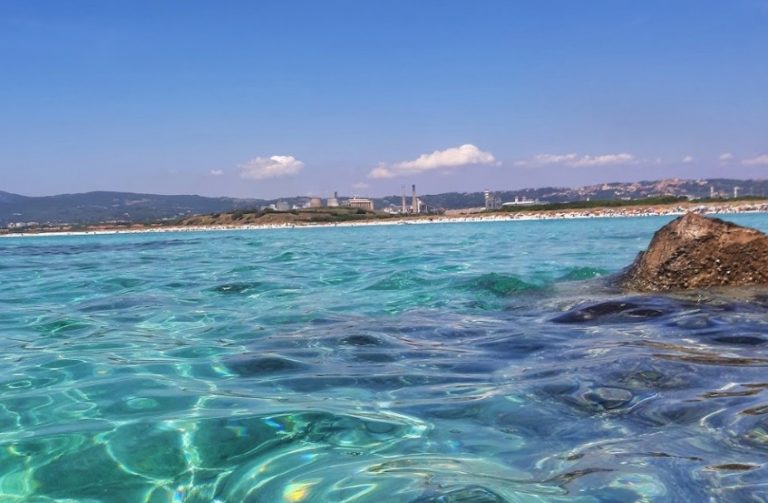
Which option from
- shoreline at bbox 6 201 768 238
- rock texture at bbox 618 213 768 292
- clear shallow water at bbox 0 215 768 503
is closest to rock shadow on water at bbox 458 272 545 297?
clear shallow water at bbox 0 215 768 503

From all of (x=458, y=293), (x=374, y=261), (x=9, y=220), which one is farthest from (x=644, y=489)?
(x=9, y=220)

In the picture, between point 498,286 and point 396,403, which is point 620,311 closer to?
point 498,286

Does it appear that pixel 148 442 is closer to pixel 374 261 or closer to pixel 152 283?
pixel 152 283

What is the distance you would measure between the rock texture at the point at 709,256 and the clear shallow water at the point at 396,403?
2.17 ft

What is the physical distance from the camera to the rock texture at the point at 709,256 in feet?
24.8

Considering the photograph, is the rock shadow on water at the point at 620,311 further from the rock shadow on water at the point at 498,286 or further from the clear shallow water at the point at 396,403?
the rock shadow on water at the point at 498,286

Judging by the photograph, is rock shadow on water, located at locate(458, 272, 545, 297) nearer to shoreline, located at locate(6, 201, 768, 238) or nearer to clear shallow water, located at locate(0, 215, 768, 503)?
clear shallow water, located at locate(0, 215, 768, 503)

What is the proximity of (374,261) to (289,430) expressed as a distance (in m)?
13.1

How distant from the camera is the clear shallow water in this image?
8.27ft

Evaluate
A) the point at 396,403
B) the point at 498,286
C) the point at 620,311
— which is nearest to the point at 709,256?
the point at 620,311

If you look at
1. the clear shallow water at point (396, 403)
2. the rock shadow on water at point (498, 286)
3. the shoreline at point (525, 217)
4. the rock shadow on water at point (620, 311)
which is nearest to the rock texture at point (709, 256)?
the clear shallow water at point (396, 403)

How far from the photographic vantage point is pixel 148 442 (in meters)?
3.03

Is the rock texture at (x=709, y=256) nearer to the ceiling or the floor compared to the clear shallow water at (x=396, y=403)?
nearer to the ceiling

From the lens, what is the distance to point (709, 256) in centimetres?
766
